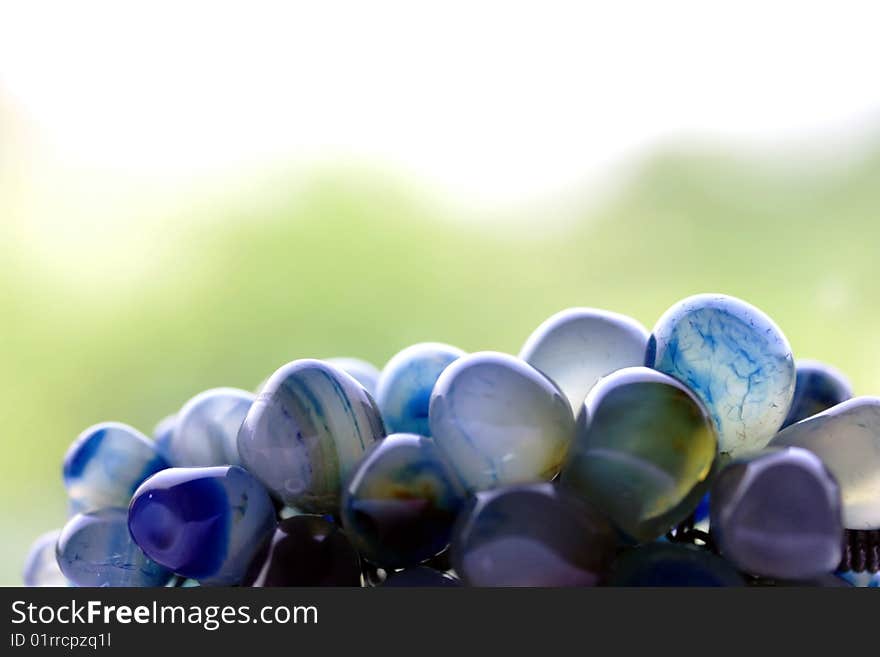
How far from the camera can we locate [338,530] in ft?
1.56

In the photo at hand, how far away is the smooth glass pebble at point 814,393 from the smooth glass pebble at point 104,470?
19.1 inches

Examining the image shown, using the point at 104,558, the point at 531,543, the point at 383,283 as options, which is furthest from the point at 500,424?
the point at 383,283

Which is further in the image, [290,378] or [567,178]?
[567,178]

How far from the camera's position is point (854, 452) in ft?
1.59

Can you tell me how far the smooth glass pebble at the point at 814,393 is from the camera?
1.93 feet

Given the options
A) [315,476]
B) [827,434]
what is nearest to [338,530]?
[315,476]

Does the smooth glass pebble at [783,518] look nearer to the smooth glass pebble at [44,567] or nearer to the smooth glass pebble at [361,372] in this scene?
the smooth glass pebble at [361,372]

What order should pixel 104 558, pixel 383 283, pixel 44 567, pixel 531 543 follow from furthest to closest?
pixel 383 283 → pixel 44 567 → pixel 104 558 → pixel 531 543

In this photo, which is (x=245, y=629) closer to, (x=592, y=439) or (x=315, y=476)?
(x=315, y=476)

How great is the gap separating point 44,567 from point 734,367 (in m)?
0.56

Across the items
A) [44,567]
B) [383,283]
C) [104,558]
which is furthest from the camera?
[383,283]

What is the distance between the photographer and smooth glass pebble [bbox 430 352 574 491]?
449mm

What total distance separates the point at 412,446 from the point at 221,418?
0.67 feet

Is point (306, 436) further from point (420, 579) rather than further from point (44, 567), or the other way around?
point (44, 567)
